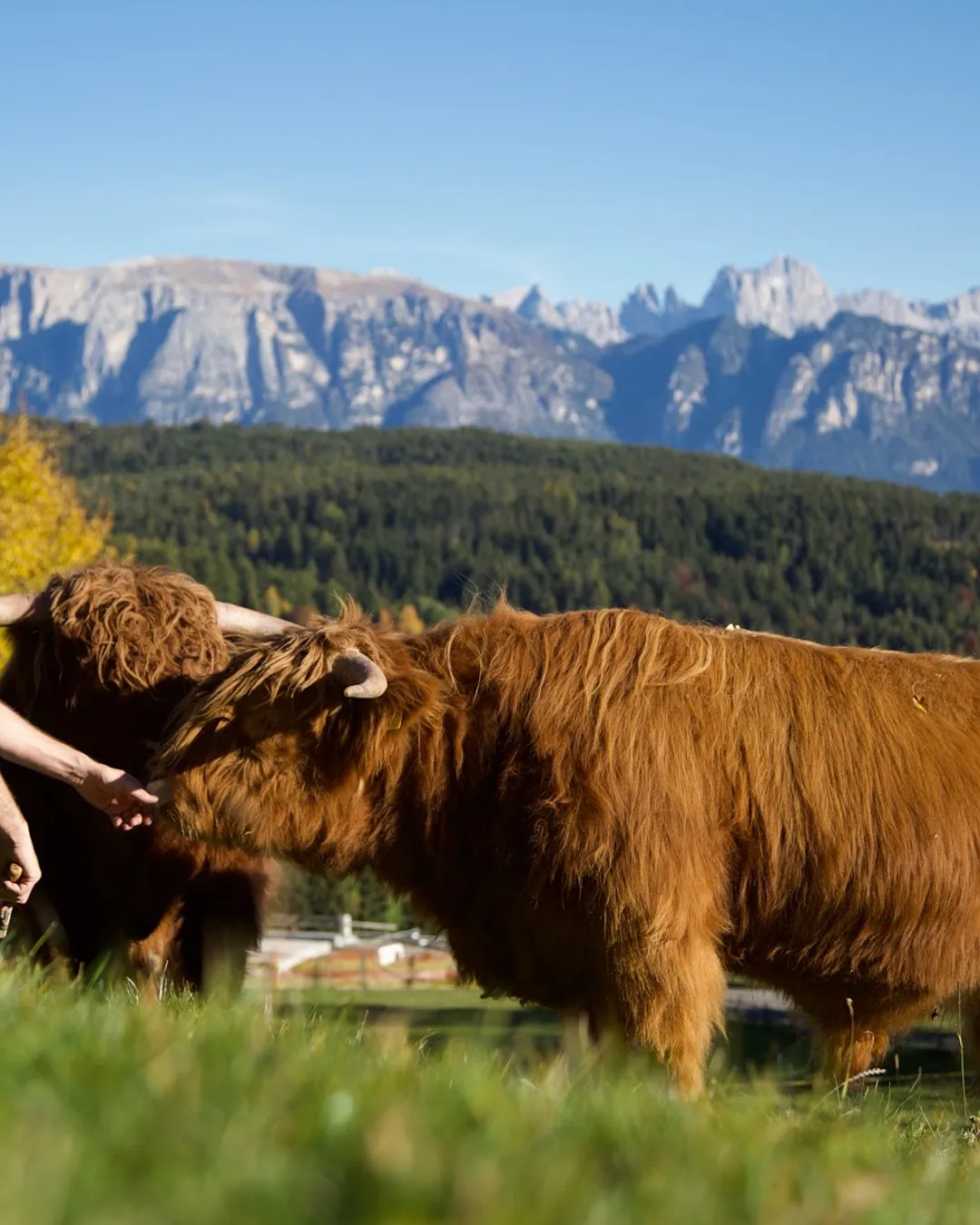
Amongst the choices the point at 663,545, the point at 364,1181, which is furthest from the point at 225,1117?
A: the point at 663,545

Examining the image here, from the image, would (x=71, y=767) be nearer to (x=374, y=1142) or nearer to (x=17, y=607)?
(x=17, y=607)

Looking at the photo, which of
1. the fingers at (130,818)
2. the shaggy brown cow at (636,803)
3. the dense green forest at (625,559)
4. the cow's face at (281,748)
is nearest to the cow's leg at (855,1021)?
the shaggy brown cow at (636,803)

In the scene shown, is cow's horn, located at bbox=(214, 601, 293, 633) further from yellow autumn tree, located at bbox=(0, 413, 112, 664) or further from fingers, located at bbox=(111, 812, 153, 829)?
yellow autumn tree, located at bbox=(0, 413, 112, 664)

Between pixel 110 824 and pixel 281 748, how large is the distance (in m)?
0.89

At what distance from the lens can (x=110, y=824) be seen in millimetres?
6539

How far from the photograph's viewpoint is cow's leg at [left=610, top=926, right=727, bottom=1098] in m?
5.54

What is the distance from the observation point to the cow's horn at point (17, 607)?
6758 mm

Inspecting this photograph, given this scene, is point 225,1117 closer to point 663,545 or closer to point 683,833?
point 683,833

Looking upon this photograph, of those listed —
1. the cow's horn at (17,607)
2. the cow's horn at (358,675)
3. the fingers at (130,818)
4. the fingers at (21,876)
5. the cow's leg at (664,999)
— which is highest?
the cow's horn at (17,607)

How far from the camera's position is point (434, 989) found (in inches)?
1503

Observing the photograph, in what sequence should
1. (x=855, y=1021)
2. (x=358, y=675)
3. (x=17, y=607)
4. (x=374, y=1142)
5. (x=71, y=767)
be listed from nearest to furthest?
(x=374, y=1142)
(x=71, y=767)
(x=358, y=675)
(x=855, y=1021)
(x=17, y=607)

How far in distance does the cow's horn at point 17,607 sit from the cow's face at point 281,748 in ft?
3.44

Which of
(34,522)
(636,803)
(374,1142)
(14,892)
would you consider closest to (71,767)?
(14,892)

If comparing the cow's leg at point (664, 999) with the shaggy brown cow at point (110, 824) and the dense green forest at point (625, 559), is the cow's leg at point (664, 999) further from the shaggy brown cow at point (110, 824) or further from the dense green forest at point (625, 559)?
the dense green forest at point (625, 559)
